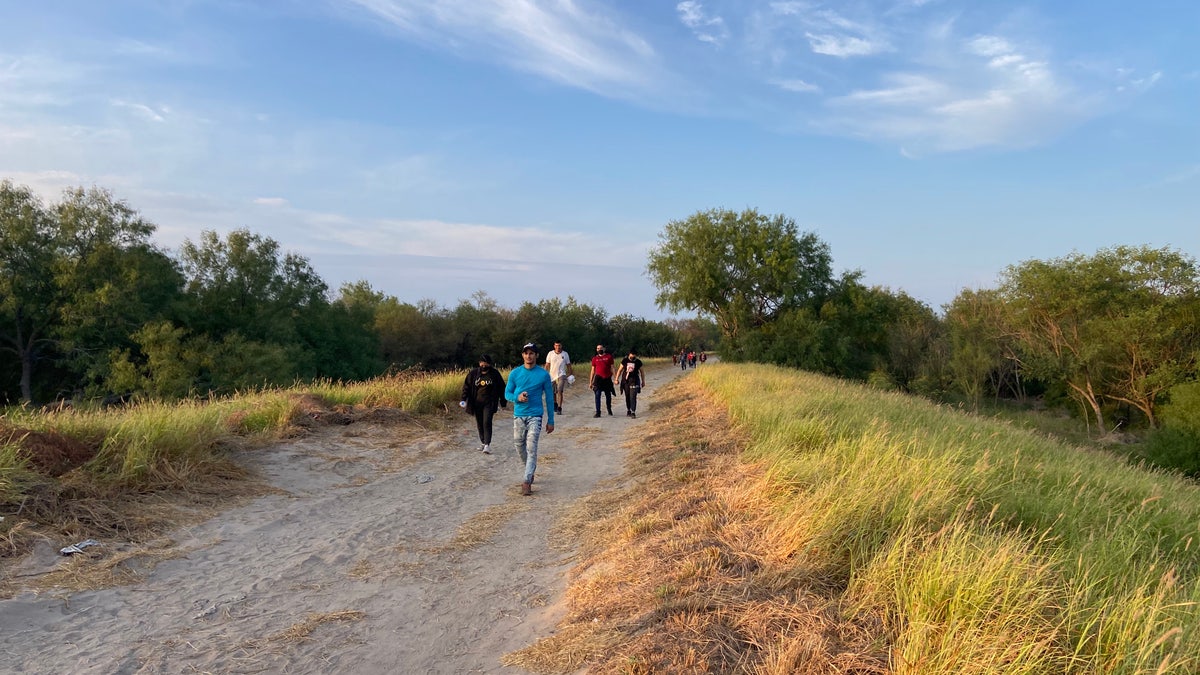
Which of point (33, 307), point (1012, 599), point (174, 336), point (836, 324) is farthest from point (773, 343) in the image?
point (33, 307)

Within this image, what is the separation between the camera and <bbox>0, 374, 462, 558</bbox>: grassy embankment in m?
5.65

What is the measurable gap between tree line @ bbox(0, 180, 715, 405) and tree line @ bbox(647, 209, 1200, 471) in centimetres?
2314

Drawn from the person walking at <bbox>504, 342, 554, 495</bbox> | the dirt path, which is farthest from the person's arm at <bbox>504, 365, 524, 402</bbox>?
the dirt path

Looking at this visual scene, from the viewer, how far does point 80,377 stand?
119 ft

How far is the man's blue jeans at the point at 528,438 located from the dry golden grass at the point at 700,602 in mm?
1859

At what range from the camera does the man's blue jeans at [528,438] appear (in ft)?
27.8

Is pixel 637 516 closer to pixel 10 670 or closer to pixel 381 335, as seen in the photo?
pixel 10 670

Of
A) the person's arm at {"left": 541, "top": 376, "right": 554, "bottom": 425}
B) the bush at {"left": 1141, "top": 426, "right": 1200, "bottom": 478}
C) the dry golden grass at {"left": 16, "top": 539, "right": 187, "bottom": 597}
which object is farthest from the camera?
the bush at {"left": 1141, "top": 426, "right": 1200, "bottom": 478}

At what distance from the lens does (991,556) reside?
343cm

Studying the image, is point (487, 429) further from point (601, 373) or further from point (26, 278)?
point (26, 278)

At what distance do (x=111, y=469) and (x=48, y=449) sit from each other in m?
0.59

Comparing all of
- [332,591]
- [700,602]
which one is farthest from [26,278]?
[700,602]

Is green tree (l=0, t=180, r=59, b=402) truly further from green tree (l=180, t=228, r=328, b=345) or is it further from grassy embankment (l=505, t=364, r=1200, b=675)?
grassy embankment (l=505, t=364, r=1200, b=675)

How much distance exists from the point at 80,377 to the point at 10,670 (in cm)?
4244
